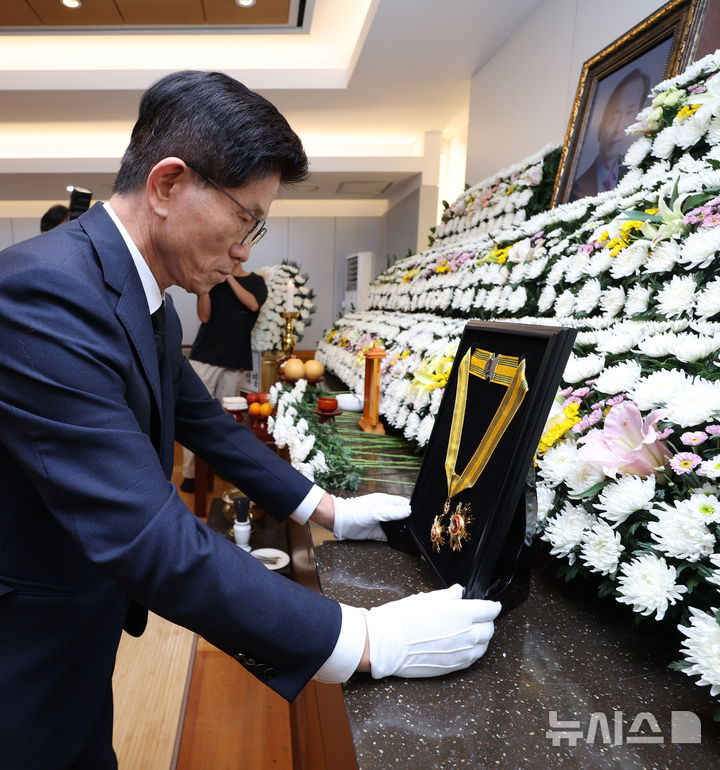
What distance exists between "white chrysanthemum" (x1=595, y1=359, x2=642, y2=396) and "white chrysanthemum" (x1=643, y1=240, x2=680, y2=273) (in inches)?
9.5

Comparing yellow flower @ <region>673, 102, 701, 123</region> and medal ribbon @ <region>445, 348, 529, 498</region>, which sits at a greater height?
yellow flower @ <region>673, 102, 701, 123</region>

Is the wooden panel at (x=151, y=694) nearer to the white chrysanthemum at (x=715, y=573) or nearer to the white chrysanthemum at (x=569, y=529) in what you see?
the white chrysanthemum at (x=569, y=529)

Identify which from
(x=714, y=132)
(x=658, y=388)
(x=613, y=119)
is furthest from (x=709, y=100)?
(x=613, y=119)

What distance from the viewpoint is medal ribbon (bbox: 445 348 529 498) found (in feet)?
2.48

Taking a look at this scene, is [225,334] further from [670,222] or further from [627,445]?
[627,445]

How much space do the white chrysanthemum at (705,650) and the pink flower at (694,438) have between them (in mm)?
189

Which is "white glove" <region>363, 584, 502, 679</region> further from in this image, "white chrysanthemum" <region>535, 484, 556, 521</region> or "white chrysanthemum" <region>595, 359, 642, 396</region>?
"white chrysanthemum" <region>595, 359, 642, 396</region>

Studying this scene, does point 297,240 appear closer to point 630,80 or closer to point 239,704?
point 630,80

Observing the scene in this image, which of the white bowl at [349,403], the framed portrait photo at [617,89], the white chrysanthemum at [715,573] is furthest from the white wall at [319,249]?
the white chrysanthemum at [715,573]

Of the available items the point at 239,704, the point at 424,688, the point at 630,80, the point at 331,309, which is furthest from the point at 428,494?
the point at 331,309

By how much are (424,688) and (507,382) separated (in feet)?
1.37

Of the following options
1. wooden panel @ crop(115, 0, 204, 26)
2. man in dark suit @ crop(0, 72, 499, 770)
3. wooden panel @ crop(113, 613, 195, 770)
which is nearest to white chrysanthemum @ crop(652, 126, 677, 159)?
man in dark suit @ crop(0, 72, 499, 770)

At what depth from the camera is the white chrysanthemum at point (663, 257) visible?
39.4 inches

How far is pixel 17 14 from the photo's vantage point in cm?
372
